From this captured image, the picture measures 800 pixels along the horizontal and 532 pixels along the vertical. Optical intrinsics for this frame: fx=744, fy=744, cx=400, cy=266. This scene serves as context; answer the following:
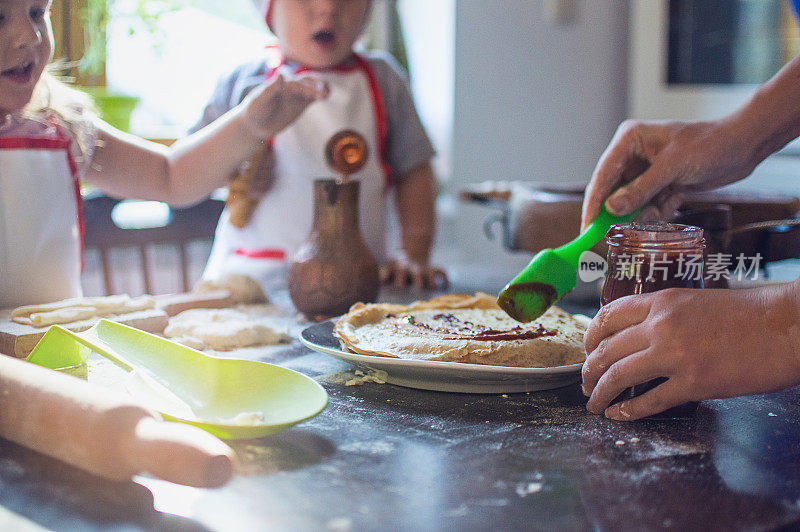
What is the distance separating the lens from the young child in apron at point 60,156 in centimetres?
111

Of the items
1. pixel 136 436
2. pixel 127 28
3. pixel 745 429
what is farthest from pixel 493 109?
pixel 136 436

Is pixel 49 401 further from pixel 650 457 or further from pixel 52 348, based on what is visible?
pixel 650 457

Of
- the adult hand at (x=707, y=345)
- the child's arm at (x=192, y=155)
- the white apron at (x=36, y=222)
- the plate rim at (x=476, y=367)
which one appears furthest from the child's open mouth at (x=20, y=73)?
the adult hand at (x=707, y=345)

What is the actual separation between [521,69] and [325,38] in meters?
1.65

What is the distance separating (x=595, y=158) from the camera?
3.04 m

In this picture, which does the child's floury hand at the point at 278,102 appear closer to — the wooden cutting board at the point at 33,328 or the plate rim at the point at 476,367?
the wooden cutting board at the point at 33,328

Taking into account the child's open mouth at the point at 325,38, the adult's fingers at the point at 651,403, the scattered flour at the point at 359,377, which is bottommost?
the scattered flour at the point at 359,377

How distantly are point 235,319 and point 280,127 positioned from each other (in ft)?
1.53

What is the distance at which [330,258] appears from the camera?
3.74 ft

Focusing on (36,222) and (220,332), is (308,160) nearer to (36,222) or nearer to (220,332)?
(36,222)

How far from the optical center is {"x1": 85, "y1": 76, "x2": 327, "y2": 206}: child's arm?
137 centimetres

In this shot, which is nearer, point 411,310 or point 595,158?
point 411,310

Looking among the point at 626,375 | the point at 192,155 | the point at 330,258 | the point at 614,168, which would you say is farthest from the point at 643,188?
the point at 192,155

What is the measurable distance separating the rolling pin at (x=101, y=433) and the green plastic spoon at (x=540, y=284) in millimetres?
357
